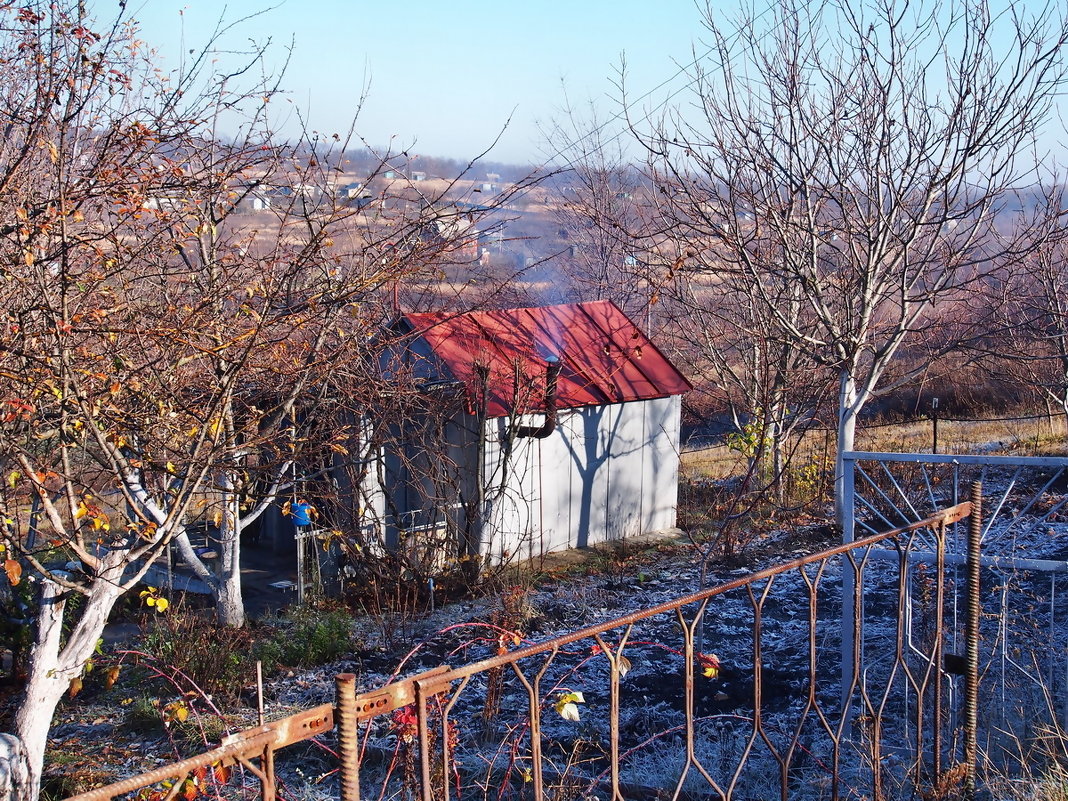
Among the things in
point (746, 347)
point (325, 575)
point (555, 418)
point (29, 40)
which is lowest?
point (325, 575)

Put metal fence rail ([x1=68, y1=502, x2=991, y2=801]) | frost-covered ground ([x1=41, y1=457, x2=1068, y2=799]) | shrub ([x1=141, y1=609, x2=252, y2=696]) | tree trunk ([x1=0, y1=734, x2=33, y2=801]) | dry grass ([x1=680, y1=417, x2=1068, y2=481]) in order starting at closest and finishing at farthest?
metal fence rail ([x1=68, y1=502, x2=991, y2=801]), tree trunk ([x1=0, y1=734, x2=33, y2=801]), frost-covered ground ([x1=41, y1=457, x2=1068, y2=799]), shrub ([x1=141, y1=609, x2=252, y2=696]), dry grass ([x1=680, y1=417, x2=1068, y2=481])

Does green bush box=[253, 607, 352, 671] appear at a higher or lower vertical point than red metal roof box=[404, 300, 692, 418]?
lower

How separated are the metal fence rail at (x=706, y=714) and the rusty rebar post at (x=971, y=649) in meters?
0.05

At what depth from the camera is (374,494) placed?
10414 millimetres

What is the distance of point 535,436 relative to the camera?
36.9ft

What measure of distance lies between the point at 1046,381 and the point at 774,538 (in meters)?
5.83

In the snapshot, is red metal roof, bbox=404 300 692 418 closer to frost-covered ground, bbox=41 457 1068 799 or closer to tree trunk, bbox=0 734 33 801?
frost-covered ground, bbox=41 457 1068 799

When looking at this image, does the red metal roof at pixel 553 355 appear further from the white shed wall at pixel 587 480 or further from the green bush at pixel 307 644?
the green bush at pixel 307 644

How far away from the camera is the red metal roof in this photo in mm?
10859

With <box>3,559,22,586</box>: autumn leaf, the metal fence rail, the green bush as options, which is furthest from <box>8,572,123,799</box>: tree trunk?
the green bush

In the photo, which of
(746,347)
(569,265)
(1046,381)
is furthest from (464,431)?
(569,265)

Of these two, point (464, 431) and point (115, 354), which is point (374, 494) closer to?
point (464, 431)

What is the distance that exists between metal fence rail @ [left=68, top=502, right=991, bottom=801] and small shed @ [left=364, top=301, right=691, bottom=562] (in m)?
3.12

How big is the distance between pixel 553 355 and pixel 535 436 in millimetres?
1148
